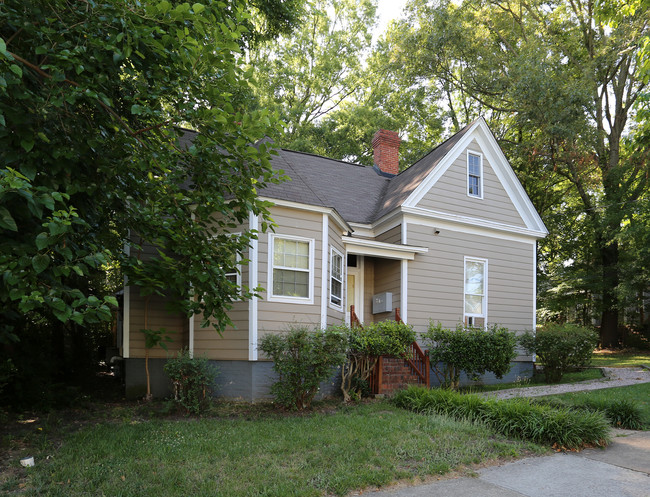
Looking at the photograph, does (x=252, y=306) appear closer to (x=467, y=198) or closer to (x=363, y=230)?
(x=363, y=230)

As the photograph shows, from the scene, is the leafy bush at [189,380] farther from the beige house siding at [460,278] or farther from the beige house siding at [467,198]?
the beige house siding at [467,198]

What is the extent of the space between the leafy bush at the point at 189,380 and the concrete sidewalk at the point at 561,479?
4179 mm

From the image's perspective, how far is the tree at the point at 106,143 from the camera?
4.21 meters

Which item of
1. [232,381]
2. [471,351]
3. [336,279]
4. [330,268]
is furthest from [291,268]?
[471,351]

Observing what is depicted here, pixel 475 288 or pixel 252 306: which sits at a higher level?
pixel 475 288

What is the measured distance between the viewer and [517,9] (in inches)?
832

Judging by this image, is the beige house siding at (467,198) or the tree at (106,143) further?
the beige house siding at (467,198)

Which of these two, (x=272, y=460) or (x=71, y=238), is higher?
(x=71, y=238)

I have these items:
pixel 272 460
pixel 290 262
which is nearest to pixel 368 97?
pixel 290 262

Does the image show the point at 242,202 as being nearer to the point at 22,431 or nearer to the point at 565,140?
the point at 22,431

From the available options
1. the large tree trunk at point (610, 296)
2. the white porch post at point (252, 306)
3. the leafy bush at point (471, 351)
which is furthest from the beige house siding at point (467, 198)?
the large tree trunk at point (610, 296)

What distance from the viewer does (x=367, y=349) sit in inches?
355

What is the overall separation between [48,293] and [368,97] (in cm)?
Result: 2658

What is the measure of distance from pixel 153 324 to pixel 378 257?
20.4 ft
